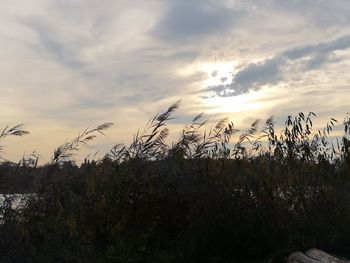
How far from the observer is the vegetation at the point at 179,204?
24.1ft

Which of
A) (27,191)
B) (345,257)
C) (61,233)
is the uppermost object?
(27,191)

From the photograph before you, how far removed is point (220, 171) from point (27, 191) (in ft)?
10.7

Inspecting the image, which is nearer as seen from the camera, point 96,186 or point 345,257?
point 345,257

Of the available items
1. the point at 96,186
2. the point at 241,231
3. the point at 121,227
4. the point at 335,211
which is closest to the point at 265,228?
the point at 241,231

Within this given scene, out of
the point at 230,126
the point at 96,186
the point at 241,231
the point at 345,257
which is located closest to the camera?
the point at 345,257

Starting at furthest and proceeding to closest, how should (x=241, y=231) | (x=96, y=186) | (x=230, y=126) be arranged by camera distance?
1. (x=230, y=126)
2. (x=96, y=186)
3. (x=241, y=231)

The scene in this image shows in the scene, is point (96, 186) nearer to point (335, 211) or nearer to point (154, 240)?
point (154, 240)

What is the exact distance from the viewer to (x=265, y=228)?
25.1 ft

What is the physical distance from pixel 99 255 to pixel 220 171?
8.33ft

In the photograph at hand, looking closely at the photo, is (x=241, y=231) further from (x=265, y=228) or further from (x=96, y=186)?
(x=96, y=186)

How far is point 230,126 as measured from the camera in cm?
914

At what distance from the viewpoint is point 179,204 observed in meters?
8.20

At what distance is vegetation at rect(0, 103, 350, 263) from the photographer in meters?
7.35

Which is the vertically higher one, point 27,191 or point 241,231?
point 27,191
